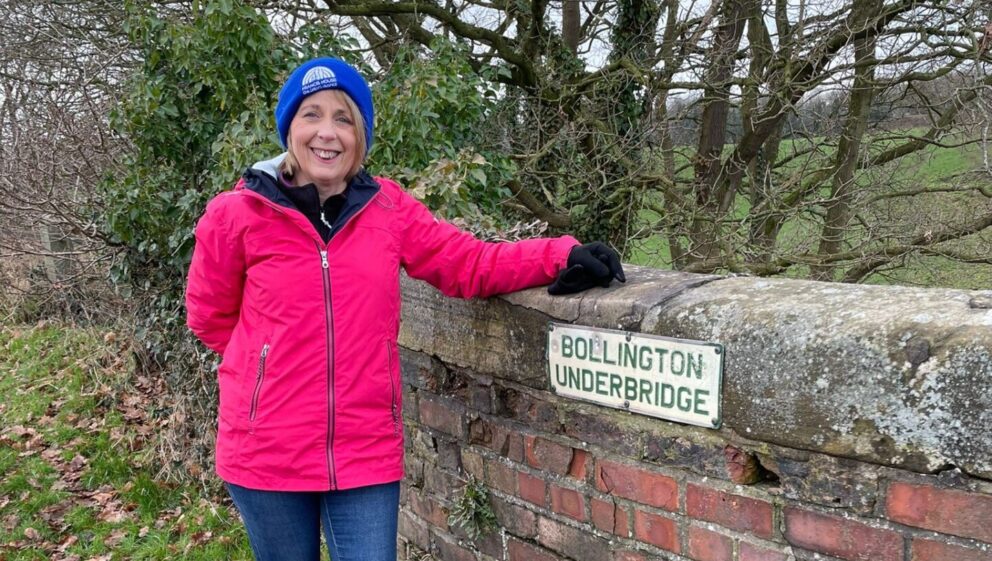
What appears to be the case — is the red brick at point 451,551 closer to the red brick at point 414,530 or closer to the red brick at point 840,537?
the red brick at point 414,530

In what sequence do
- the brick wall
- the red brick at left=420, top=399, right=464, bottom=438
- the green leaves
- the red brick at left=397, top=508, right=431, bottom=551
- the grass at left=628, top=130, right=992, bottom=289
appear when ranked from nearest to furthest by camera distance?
the brick wall, the red brick at left=420, top=399, right=464, bottom=438, the red brick at left=397, top=508, right=431, bottom=551, the green leaves, the grass at left=628, top=130, right=992, bottom=289

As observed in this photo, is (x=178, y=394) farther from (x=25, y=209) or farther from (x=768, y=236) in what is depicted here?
(x=768, y=236)

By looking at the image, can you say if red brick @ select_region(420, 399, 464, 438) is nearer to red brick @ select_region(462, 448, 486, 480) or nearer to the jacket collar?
red brick @ select_region(462, 448, 486, 480)

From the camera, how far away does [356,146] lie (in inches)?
83.0

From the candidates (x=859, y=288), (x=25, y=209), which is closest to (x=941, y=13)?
(x=859, y=288)

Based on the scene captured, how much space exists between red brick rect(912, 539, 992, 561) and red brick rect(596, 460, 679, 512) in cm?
52

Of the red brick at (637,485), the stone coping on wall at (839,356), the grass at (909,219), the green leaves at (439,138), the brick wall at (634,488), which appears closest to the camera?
the stone coping on wall at (839,356)

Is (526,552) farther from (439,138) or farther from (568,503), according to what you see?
(439,138)

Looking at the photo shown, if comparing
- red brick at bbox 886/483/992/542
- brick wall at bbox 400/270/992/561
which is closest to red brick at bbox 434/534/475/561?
brick wall at bbox 400/270/992/561

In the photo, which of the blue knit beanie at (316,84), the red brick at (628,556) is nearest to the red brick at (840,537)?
the red brick at (628,556)

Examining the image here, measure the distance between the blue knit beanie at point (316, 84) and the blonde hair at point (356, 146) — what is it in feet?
0.05

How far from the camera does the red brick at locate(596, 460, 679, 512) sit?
5.89 ft

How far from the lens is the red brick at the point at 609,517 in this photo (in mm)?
1904

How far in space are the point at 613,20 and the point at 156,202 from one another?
5.33 m
